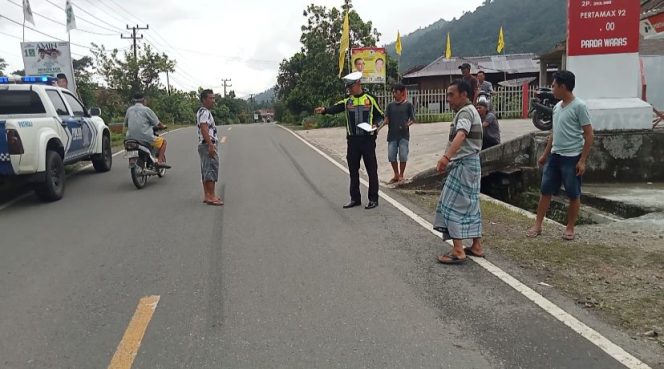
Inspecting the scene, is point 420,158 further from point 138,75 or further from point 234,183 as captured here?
point 138,75

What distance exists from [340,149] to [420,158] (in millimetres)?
4063

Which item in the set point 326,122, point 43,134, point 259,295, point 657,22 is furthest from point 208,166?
point 326,122

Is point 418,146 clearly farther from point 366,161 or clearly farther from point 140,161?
point 140,161

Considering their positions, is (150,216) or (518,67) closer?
(150,216)

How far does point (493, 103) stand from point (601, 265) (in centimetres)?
1740

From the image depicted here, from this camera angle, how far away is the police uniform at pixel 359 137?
25.7 feet

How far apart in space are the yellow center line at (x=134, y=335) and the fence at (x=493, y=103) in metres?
17.5

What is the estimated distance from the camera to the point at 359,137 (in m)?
7.95

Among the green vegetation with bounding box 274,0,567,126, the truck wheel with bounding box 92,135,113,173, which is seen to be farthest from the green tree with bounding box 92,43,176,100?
the truck wheel with bounding box 92,135,113,173

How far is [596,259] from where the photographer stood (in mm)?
5367

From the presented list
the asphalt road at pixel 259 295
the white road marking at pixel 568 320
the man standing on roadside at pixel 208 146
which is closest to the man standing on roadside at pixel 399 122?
the asphalt road at pixel 259 295

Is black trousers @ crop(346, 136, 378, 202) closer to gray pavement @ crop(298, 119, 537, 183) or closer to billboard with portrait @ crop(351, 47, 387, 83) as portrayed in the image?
gray pavement @ crop(298, 119, 537, 183)

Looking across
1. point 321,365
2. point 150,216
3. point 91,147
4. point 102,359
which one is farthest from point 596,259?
point 91,147

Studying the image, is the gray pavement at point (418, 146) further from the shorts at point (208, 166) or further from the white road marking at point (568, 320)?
the white road marking at point (568, 320)
